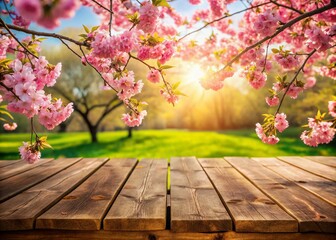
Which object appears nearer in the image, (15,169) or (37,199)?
(37,199)

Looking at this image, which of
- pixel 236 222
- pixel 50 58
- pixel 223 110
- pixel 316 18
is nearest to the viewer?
pixel 236 222

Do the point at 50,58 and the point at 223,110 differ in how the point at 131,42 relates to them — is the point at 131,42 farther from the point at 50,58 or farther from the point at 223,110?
the point at 223,110

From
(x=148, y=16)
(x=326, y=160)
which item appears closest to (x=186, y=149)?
(x=326, y=160)

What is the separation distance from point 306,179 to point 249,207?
1.05 metres

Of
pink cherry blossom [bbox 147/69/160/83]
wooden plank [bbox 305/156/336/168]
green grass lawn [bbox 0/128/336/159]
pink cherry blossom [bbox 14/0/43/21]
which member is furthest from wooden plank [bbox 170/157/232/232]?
green grass lawn [bbox 0/128/336/159]

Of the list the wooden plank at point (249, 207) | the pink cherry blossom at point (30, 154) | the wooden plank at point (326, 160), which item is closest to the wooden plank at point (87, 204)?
the pink cherry blossom at point (30, 154)

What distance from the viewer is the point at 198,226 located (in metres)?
1.62

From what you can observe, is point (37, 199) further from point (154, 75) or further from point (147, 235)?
point (154, 75)

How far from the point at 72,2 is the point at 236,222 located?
128cm

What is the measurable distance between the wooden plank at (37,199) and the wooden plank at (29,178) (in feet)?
0.24

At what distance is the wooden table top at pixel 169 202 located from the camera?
163cm

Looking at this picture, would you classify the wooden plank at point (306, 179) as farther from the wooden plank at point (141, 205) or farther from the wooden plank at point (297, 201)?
the wooden plank at point (141, 205)

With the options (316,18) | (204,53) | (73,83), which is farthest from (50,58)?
(316,18)

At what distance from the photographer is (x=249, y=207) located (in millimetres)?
1849
